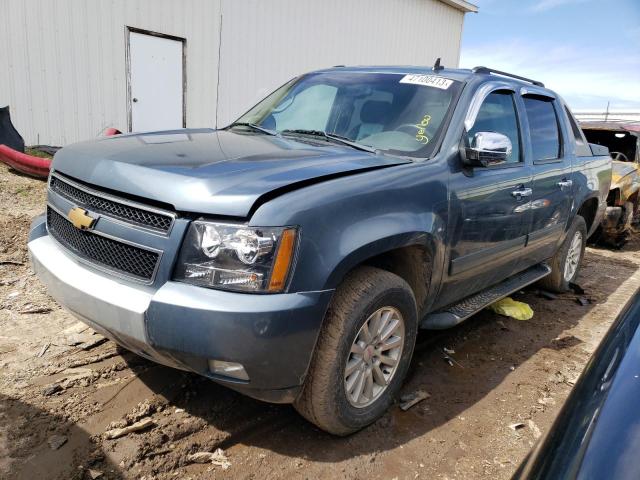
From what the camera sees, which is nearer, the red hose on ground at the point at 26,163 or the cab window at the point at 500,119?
the cab window at the point at 500,119

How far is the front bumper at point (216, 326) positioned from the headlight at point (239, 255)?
0.05 meters

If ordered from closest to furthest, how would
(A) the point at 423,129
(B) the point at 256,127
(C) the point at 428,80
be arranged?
(A) the point at 423,129, (C) the point at 428,80, (B) the point at 256,127

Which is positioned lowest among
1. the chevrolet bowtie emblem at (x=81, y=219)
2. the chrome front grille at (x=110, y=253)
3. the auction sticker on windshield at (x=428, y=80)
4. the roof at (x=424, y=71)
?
the chrome front grille at (x=110, y=253)

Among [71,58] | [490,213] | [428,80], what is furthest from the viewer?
[71,58]

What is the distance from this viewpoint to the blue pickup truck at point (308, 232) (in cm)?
207

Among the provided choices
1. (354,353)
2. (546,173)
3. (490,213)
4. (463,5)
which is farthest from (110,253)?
(463,5)

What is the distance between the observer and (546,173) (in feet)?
13.2

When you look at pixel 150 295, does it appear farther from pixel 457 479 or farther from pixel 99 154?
pixel 457 479

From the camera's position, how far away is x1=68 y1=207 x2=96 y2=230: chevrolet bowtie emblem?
7.83 feet

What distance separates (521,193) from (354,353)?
6.18ft

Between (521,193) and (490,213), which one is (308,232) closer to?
(490,213)

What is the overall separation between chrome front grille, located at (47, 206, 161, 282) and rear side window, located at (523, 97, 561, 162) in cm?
306

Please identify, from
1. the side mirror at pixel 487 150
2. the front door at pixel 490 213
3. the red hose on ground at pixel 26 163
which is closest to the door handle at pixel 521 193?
the front door at pixel 490 213

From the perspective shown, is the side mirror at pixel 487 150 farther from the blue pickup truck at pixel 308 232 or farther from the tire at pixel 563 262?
the tire at pixel 563 262
